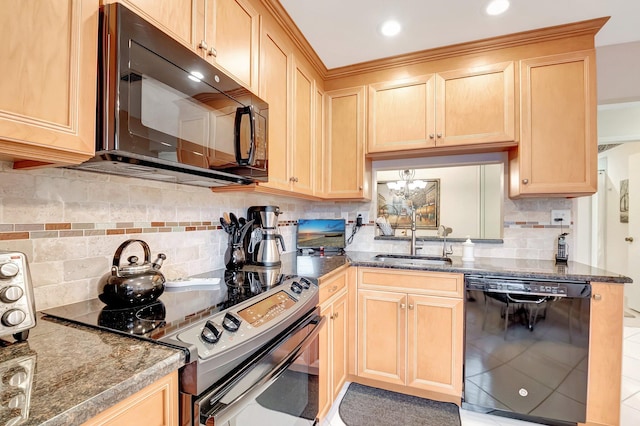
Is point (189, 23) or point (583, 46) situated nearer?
point (189, 23)

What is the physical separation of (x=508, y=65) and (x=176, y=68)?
2094mm

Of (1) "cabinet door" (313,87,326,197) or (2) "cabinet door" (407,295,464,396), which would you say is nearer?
(2) "cabinet door" (407,295,464,396)

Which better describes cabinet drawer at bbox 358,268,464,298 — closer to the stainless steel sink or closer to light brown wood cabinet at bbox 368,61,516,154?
the stainless steel sink

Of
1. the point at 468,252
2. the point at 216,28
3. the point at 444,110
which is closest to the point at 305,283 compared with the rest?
the point at 216,28

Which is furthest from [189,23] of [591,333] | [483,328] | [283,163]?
[591,333]

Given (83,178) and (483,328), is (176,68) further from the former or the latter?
(483,328)

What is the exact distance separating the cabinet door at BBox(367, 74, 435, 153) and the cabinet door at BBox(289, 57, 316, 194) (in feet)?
1.57

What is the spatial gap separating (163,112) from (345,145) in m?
1.65

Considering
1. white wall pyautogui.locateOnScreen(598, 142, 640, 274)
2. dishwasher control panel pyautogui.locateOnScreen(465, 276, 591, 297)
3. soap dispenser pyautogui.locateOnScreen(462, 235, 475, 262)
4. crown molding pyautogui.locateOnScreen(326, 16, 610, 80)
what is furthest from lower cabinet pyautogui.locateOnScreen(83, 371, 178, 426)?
white wall pyautogui.locateOnScreen(598, 142, 640, 274)

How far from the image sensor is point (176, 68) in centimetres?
99

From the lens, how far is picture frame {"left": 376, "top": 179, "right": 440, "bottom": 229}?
2.55 m

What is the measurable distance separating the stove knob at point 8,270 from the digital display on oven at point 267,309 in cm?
58

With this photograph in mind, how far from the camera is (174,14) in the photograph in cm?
107

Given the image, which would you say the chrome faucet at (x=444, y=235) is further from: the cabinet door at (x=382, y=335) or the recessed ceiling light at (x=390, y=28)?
the recessed ceiling light at (x=390, y=28)
